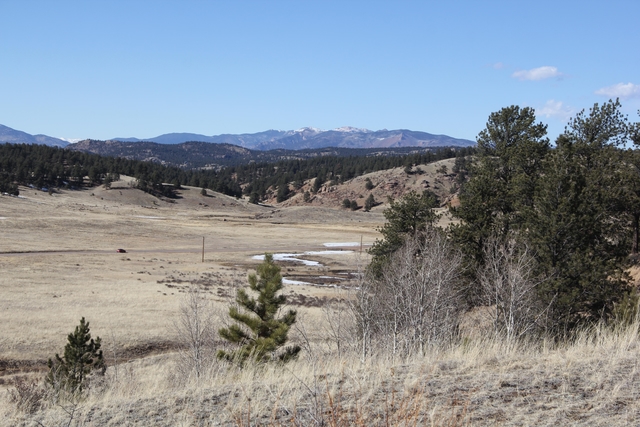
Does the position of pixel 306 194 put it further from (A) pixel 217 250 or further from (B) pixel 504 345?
(B) pixel 504 345

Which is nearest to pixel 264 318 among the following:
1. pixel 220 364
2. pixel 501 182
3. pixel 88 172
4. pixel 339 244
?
pixel 220 364

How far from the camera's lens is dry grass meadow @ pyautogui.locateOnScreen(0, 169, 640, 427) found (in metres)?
5.61

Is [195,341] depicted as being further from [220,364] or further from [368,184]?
[368,184]

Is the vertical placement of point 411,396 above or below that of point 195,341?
above

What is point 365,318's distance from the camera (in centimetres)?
1741

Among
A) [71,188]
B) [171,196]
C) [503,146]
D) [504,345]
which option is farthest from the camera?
[171,196]

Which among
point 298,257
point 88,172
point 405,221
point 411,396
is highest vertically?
point 88,172

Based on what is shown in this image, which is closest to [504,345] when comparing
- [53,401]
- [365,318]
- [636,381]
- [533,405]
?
[636,381]

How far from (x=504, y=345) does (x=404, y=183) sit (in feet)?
505

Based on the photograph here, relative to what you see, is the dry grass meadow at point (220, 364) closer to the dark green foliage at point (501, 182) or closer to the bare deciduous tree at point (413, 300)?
the bare deciduous tree at point (413, 300)

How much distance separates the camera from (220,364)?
1425cm

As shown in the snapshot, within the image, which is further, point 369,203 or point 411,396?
point 369,203

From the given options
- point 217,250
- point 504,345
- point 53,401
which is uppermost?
point 504,345

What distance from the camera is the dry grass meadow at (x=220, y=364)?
18.4 ft
